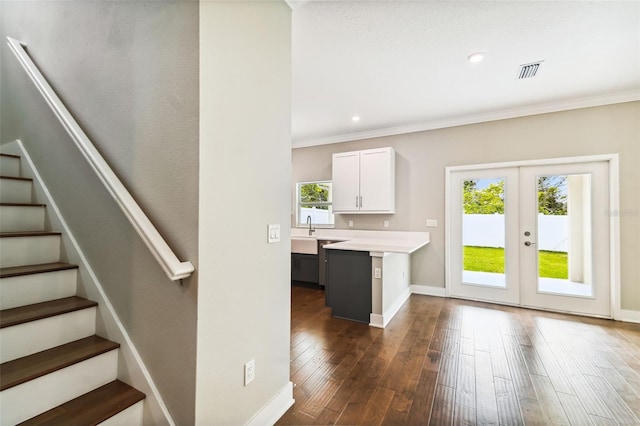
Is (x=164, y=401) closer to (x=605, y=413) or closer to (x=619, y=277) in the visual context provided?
(x=605, y=413)

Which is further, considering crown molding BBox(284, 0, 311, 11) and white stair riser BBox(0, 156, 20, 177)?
white stair riser BBox(0, 156, 20, 177)

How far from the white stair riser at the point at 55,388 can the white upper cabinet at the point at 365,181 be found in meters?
3.78

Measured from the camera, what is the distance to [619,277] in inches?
131

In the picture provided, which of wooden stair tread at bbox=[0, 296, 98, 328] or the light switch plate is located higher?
the light switch plate

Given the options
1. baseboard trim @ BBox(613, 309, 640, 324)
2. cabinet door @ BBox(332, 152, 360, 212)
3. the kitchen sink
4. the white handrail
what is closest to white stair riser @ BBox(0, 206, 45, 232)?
the white handrail

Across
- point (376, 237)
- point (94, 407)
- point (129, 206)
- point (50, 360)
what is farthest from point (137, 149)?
point (376, 237)

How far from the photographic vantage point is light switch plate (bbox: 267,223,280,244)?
166 cm

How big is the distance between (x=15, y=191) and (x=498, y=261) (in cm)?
542

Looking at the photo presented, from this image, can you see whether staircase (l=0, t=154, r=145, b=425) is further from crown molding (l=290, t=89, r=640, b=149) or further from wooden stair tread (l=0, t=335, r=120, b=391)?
crown molding (l=290, t=89, r=640, b=149)

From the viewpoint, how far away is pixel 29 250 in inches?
70.1

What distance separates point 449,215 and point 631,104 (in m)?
2.47

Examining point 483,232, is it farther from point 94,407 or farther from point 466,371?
point 94,407

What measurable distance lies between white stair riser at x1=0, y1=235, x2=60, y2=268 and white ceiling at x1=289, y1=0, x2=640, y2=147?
242cm

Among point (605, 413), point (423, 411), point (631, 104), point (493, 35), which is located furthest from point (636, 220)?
point (423, 411)
